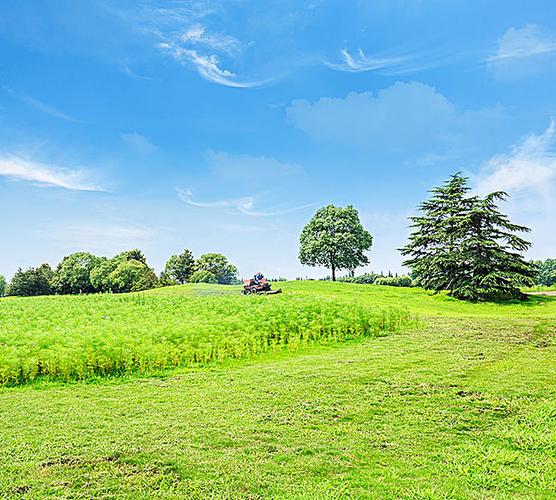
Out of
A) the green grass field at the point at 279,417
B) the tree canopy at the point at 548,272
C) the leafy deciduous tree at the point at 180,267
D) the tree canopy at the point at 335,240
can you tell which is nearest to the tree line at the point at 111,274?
the leafy deciduous tree at the point at 180,267

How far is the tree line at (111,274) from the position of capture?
36.3m

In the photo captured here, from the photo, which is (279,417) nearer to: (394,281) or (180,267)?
(394,281)

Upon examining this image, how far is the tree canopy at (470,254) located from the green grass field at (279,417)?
1003 centimetres

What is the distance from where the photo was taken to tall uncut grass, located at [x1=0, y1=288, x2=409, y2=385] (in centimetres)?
663

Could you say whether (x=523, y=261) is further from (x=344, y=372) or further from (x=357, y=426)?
(x=357, y=426)

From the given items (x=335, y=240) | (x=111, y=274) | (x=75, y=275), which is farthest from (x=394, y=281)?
(x=75, y=275)

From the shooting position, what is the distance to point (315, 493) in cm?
298

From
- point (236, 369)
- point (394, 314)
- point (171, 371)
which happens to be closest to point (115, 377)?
point (171, 371)

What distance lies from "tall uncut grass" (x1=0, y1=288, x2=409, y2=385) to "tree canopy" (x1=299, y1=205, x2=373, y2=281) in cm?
1732

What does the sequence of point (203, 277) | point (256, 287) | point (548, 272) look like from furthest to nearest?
point (548, 272) < point (203, 277) < point (256, 287)

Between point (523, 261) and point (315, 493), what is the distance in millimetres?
19290

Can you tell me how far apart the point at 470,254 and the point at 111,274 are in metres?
28.3

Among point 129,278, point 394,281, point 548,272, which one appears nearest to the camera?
point 394,281

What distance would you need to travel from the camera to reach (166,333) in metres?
8.03
